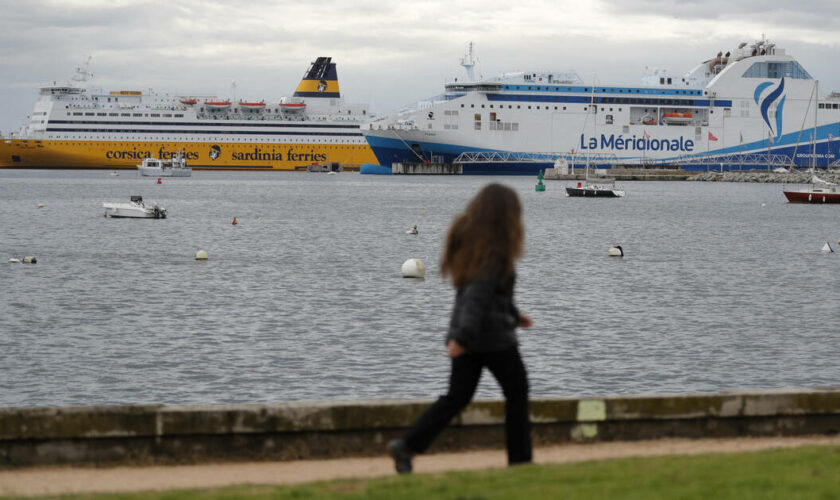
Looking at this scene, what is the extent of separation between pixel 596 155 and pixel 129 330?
387 feet

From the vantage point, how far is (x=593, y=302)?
27.5 meters

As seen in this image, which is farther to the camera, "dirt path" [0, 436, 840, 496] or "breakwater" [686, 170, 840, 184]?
"breakwater" [686, 170, 840, 184]

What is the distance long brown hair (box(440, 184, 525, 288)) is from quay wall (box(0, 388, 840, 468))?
82.3 inches

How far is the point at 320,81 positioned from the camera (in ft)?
525

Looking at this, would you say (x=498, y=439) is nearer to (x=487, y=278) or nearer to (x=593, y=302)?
(x=487, y=278)

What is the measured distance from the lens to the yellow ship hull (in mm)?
150625

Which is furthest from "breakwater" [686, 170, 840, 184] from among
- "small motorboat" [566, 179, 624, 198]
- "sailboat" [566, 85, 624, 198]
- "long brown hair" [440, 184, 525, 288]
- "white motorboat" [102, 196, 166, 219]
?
"long brown hair" [440, 184, 525, 288]

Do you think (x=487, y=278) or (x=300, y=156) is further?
(x=300, y=156)

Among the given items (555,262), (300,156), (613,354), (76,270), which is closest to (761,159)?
(300,156)

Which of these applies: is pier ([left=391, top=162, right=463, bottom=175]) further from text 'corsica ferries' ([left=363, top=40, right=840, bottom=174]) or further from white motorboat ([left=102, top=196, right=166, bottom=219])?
white motorboat ([left=102, top=196, right=166, bottom=219])

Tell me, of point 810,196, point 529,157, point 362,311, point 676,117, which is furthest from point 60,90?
point 362,311

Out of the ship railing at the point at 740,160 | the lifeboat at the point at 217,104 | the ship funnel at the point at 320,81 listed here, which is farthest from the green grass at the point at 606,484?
the ship funnel at the point at 320,81

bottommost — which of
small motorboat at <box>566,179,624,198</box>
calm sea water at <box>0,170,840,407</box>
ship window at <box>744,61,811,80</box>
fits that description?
calm sea water at <box>0,170,840,407</box>

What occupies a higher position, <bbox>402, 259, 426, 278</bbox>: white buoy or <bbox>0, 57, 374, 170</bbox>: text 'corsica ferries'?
<bbox>0, 57, 374, 170</bbox>: text 'corsica ferries'
